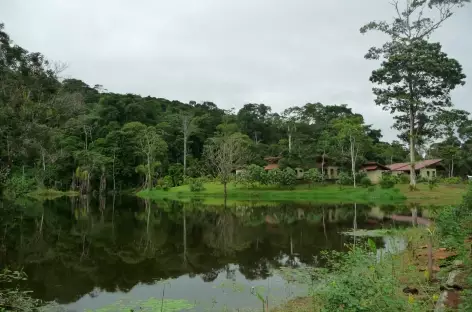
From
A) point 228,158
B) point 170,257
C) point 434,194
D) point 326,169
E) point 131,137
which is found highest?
point 131,137

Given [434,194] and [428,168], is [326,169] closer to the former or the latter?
[428,168]

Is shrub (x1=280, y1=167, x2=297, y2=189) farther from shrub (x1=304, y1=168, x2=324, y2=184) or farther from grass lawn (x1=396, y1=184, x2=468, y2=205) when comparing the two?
grass lawn (x1=396, y1=184, x2=468, y2=205)

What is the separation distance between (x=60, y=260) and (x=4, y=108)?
37.9 ft

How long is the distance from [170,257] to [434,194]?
94.1ft

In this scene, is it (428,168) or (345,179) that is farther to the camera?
(428,168)

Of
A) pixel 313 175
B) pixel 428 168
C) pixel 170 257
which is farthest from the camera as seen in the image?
pixel 428 168

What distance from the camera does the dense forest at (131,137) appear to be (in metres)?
23.2

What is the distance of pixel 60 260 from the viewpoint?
1316 centimetres

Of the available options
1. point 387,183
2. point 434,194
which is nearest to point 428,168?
point 387,183

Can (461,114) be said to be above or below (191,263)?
above

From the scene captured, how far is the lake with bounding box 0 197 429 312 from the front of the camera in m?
9.14

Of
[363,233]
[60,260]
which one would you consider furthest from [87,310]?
[363,233]

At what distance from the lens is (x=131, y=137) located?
6128cm

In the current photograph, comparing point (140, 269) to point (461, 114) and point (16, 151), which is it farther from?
point (461, 114)
